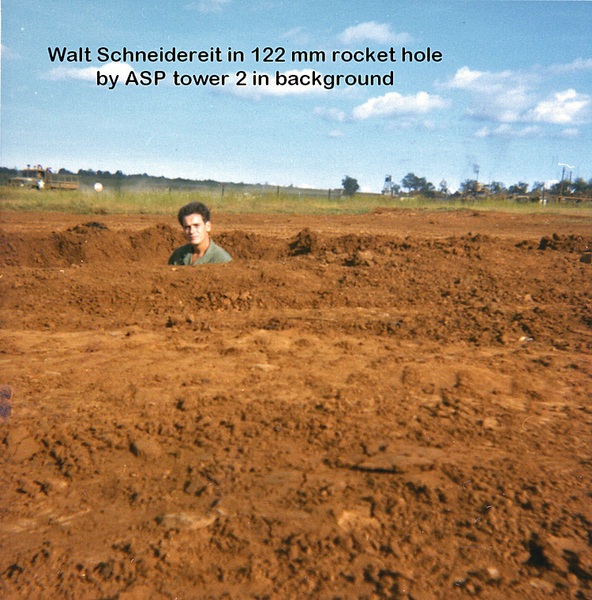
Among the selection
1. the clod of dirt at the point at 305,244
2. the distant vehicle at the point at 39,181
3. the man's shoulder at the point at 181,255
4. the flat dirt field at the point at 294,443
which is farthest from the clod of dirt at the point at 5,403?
the distant vehicle at the point at 39,181

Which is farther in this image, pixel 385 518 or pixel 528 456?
pixel 528 456

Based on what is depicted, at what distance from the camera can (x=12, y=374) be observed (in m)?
3.31

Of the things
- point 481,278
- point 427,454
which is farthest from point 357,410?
point 481,278

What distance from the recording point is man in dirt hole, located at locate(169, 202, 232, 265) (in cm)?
614

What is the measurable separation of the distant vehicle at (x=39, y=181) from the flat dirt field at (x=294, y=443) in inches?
1191

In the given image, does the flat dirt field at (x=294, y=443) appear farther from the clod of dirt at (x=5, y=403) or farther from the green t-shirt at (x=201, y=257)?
the green t-shirt at (x=201, y=257)

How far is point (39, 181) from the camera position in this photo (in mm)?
32062

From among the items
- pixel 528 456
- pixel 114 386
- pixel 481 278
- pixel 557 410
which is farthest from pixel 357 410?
pixel 481 278

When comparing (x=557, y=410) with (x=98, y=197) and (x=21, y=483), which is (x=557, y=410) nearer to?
(x=21, y=483)

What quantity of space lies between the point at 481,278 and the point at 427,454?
12.9 ft

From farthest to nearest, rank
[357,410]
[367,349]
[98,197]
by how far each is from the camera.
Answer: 1. [98,197]
2. [367,349]
3. [357,410]

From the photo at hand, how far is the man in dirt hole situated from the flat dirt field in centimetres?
105

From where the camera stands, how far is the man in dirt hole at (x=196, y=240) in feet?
20.2

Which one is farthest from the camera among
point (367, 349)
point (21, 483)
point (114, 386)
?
point (367, 349)
